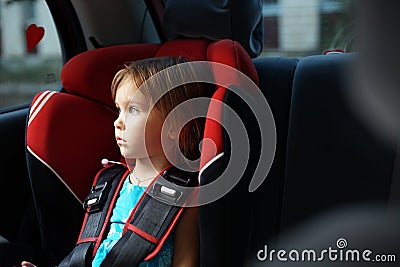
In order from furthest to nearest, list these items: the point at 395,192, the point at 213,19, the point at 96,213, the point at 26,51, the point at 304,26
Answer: the point at 26,51
the point at 304,26
the point at 213,19
the point at 96,213
the point at 395,192

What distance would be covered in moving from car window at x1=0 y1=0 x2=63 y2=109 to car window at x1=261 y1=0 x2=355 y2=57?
2.63 feet

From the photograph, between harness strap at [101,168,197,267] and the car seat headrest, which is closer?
harness strap at [101,168,197,267]

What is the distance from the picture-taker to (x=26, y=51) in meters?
2.49

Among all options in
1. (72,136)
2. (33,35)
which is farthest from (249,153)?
(33,35)

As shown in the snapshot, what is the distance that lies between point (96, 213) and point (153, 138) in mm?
262

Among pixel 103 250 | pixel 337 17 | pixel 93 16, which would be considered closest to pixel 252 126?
pixel 103 250

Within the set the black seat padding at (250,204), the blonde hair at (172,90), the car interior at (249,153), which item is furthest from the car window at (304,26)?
the blonde hair at (172,90)

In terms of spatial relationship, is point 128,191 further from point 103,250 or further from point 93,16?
point 93,16

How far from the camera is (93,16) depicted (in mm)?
2516

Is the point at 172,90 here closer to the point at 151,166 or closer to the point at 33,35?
the point at 151,166

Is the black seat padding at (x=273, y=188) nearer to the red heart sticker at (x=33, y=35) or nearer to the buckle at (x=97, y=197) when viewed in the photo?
the buckle at (x=97, y=197)

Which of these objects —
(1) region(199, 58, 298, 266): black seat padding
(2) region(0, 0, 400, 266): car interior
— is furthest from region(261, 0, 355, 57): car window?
(1) region(199, 58, 298, 266): black seat padding

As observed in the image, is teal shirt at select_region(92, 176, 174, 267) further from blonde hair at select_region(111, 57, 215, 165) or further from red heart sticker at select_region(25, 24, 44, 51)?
red heart sticker at select_region(25, 24, 44, 51)

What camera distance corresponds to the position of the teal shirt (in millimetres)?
1713
